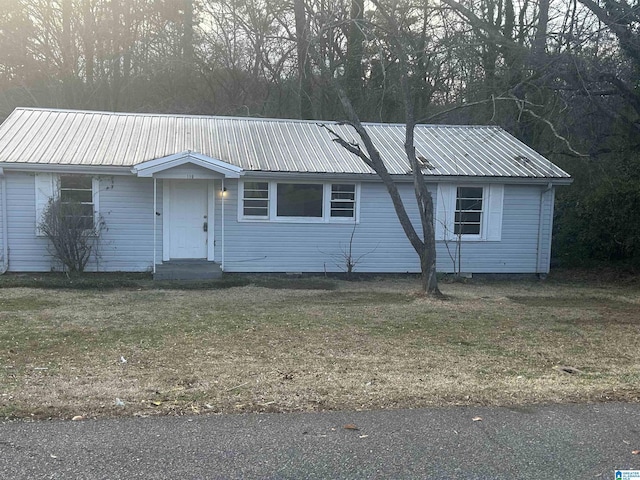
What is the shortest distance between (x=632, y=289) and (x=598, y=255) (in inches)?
123

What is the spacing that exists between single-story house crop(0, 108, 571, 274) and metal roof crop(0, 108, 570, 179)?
0.19ft

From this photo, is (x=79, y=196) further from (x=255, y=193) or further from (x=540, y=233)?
(x=540, y=233)

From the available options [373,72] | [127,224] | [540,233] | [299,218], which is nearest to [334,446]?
[299,218]

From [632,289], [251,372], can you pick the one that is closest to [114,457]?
[251,372]

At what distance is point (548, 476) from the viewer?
11.5 feet

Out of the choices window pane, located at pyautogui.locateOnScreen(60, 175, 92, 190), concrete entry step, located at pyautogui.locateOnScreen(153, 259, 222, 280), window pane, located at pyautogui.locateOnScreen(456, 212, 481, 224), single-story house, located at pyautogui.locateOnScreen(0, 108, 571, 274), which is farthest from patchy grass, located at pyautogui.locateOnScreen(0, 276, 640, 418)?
window pane, located at pyautogui.locateOnScreen(456, 212, 481, 224)

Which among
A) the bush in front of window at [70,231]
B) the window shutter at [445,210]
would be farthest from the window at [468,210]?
the bush in front of window at [70,231]

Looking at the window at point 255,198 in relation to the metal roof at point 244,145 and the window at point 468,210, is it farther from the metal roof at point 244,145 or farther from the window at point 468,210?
the window at point 468,210

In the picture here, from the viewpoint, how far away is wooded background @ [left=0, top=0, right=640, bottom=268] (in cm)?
1498

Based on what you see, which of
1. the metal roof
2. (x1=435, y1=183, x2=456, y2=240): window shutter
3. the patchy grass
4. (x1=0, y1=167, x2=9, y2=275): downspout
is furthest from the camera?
(x1=435, y1=183, x2=456, y2=240): window shutter

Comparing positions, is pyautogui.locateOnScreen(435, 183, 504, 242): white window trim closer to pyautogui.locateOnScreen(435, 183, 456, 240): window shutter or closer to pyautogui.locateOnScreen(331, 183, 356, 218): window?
pyautogui.locateOnScreen(435, 183, 456, 240): window shutter

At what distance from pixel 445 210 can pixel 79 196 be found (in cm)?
850

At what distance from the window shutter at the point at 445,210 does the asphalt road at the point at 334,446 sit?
9.47 meters

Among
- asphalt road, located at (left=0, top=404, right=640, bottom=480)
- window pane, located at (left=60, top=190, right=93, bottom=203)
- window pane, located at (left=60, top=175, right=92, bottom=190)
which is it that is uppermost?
window pane, located at (left=60, top=175, right=92, bottom=190)
